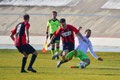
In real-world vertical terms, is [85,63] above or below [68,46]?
below

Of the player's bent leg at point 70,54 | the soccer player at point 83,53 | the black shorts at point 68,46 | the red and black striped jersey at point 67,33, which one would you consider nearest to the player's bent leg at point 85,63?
the soccer player at point 83,53

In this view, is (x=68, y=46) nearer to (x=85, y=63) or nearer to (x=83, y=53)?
(x=83, y=53)

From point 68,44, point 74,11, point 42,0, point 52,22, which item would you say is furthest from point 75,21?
point 68,44

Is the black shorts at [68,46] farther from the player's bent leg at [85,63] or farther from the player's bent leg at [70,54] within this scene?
the player's bent leg at [85,63]

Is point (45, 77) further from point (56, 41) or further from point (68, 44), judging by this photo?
point (56, 41)

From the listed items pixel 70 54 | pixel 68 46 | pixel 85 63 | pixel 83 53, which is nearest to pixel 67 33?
pixel 68 46

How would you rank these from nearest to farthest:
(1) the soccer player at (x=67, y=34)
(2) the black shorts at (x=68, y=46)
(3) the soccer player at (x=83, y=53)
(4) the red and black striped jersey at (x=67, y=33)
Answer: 1. (1) the soccer player at (x=67, y=34)
2. (4) the red and black striped jersey at (x=67, y=33)
3. (3) the soccer player at (x=83, y=53)
4. (2) the black shorts at (x=68, y=46)

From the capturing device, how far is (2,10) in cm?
6128

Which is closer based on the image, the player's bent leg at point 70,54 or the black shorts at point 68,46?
the player's bent leg at point 70,54

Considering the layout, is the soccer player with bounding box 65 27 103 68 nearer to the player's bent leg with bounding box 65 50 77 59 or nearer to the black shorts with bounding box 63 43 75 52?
the player's bent leg with bounding box 65 50 77 59

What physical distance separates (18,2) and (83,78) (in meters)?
53.2

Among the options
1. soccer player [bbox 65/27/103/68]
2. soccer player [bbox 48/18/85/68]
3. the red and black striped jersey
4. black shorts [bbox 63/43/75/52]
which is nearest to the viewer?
soccer player [bbox 48/18/85/68]

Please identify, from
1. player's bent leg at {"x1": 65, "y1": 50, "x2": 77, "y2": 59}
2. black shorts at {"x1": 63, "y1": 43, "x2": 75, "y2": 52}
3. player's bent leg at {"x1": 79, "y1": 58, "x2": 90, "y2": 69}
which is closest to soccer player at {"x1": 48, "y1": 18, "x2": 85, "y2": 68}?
black shorts at {"x1": 63, "y1": 43, "x2": 75, "y2": 52}

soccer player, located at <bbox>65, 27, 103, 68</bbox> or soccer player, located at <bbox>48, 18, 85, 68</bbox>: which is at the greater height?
soccer player, located at <bbox>48, 18, 85, 68</bbox>
